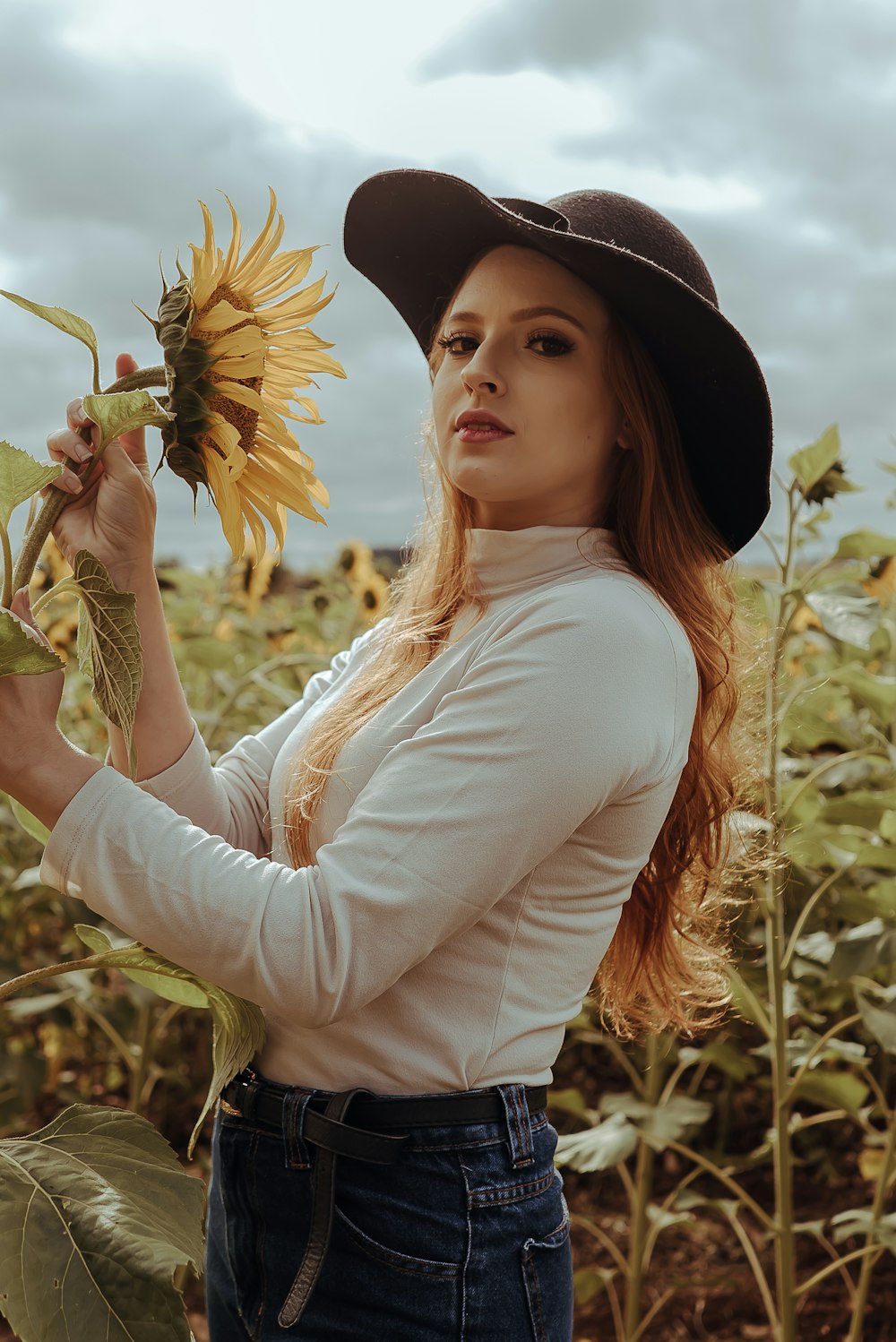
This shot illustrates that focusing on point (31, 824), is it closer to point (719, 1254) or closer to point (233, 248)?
point (233, 248)

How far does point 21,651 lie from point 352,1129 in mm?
484

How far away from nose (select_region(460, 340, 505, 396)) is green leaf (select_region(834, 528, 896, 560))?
0.79 metres

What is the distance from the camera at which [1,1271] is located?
0.79 meters

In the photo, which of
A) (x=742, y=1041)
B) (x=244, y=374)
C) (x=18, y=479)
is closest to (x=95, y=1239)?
(x=18, y=479)

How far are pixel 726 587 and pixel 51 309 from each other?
2.47 ft

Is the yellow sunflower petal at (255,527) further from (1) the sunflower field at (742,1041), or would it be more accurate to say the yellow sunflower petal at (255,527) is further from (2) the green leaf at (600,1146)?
(2) the green leaf at (600,1146)

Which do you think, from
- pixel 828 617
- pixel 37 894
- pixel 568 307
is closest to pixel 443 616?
pixel 568 307

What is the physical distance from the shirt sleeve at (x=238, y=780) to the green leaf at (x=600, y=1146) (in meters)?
0.74

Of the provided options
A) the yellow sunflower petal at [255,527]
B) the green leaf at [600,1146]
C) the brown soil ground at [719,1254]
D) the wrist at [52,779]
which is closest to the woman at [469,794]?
the wrist at [52,779]

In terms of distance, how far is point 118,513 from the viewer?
40.7 inches

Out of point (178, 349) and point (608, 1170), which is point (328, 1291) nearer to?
point (178, 349)

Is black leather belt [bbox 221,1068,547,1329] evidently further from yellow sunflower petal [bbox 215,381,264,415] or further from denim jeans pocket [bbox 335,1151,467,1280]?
yellow sunflower petal [bbox 215,381,264,415]

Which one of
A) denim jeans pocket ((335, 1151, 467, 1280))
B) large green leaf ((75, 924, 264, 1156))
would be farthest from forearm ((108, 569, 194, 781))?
denim jeans pocket ((335, 1151, 467, 1280))

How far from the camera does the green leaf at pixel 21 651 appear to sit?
0.78 metres
